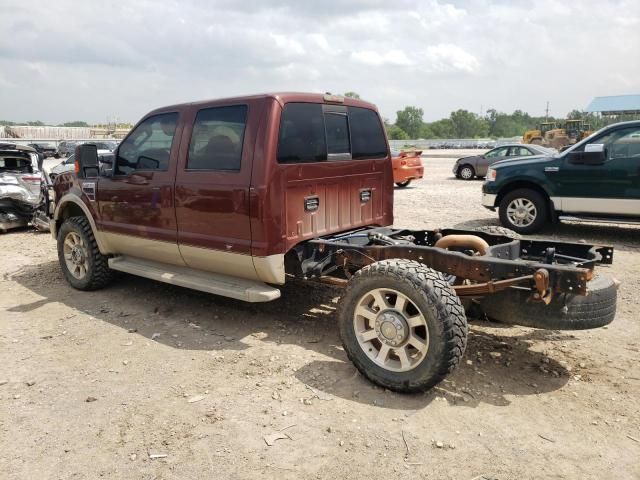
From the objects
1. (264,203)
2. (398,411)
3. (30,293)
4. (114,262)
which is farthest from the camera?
(30,293)

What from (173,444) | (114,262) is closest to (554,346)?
(173,444)

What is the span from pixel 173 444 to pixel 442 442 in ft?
5.15

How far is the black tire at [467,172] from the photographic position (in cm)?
2061

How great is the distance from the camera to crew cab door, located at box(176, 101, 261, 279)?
4.29 meters

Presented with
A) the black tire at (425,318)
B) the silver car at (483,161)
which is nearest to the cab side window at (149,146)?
the black tire at (425,318)

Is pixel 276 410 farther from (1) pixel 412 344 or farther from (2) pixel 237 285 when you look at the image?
(2) pixel 237 285

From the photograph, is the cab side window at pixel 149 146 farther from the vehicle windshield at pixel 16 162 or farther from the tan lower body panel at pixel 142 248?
the vehicle windshield at pixel 16 162

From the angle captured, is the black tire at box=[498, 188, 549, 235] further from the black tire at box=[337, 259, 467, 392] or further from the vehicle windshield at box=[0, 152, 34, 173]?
the vehicle windshield at box=[0, 152, 34, 173]

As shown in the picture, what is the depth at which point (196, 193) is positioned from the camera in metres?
4.61

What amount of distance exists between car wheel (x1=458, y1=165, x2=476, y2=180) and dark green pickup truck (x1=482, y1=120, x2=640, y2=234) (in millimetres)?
11504

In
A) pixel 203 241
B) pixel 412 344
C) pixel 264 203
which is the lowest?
pixel 412 344

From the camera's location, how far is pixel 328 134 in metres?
4.73

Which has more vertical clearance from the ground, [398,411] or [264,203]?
[264,203]

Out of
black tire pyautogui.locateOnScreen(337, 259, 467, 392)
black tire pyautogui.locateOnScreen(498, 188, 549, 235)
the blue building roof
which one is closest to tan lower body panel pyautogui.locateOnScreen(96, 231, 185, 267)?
black tire pyautogui.locateOnScreen(337, 259, 467, 392)
